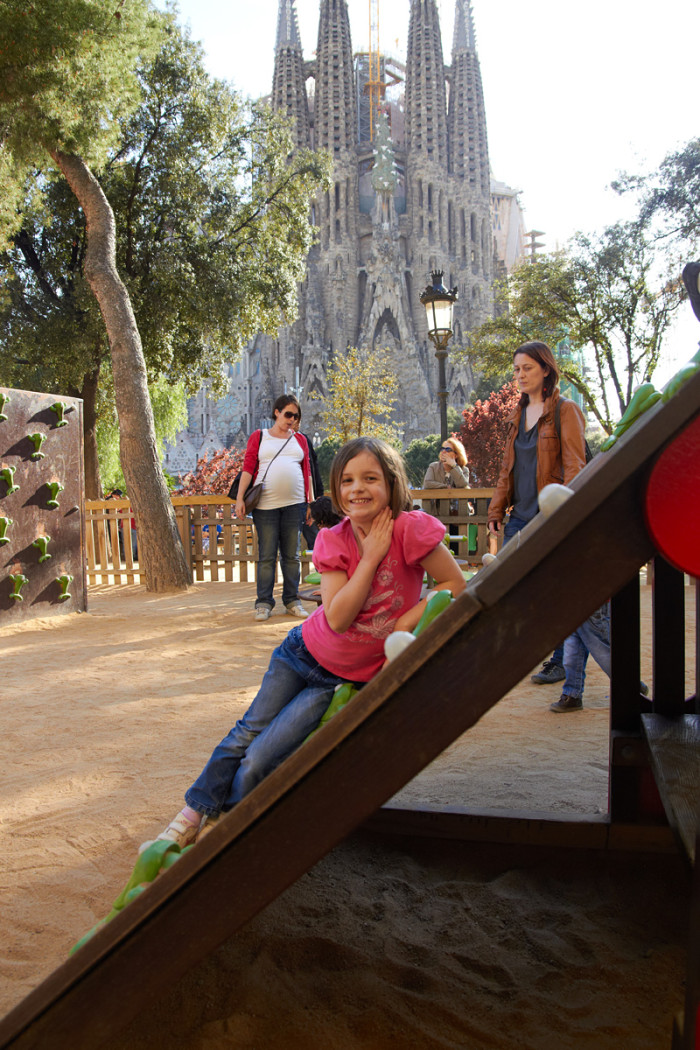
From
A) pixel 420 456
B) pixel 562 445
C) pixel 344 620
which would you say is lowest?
pixel 344 620

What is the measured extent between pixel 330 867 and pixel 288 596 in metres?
5.46

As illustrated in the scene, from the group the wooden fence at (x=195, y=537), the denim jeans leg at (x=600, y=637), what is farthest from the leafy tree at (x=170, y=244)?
the denim jeans leg at (x=600, y=637)

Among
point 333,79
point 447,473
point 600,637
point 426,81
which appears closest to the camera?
point 600,637

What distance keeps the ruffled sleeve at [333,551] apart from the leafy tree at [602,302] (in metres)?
22.4

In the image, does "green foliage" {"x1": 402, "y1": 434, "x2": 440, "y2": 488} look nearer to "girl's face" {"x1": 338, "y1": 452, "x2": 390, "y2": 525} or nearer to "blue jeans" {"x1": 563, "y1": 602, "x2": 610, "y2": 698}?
"blue jeans" {"x1": 563, "y1": 602, "x2": 610, "y2": 698}

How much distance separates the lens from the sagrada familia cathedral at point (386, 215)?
59094 mm

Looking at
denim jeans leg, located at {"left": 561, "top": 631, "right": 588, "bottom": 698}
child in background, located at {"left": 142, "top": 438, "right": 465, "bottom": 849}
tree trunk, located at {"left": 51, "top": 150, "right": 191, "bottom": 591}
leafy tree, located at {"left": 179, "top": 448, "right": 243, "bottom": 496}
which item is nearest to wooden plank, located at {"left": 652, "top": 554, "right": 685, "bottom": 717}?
child in background, located at {"left": 142, "top": 438, "right": 465, "bottom": 849}

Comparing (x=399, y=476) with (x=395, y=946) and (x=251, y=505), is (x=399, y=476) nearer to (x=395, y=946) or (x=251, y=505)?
(x=395, y=946)

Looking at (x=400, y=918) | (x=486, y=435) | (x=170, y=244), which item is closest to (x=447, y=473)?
(x=400, y=918)

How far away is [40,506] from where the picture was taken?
7.57 meters

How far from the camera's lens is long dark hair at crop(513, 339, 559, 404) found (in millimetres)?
3816

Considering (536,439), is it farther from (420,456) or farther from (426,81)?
(426,81)

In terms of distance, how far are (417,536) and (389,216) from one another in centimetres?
6389

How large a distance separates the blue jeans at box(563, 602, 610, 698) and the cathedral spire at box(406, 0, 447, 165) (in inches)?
2574
